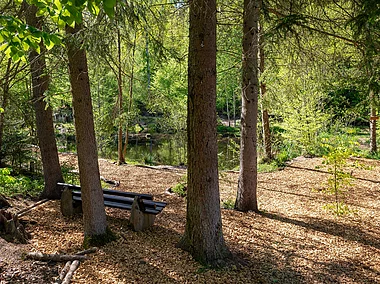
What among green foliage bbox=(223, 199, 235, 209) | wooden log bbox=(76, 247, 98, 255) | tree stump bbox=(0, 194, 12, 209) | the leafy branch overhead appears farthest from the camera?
green foliage bbox=(223, 199, 235, 209)

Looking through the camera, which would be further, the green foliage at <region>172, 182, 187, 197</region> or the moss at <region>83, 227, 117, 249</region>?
the green foliage at <region>172, 182, 187, 197</region>

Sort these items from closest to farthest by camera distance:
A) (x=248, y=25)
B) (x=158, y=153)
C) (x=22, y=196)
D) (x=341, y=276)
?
(x=341, y=276)
(x=248, y=25)
(x=22, y=196)
(x=158, y=153)

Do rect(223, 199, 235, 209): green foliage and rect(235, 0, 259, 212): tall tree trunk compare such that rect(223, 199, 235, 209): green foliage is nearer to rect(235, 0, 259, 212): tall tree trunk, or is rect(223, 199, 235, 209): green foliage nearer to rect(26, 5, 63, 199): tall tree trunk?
rect(235, 0, 259, 212): tall tree trunk

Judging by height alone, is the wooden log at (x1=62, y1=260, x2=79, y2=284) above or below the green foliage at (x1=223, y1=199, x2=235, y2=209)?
above

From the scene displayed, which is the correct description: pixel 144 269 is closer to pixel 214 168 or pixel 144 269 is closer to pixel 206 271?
pixel 206 271

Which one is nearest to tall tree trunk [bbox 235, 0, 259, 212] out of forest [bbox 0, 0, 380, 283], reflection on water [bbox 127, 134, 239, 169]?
forest [bbox 0, 0, 380, 283]

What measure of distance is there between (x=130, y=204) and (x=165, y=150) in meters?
15.1

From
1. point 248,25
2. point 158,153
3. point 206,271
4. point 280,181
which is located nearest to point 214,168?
point 206,271

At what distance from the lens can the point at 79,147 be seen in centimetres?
393

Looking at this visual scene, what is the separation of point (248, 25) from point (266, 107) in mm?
3915

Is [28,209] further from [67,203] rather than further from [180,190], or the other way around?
[180,190]

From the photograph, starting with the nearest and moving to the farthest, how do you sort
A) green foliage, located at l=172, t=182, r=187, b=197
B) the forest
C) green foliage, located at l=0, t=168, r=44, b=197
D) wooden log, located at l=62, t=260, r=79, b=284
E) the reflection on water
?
wooden log, located at l=62, t=260, r=79, b=284
the forest
green foliage, located at l=0, t=168, r=44, b=197
green foliage, located at l=172, t=182, r=187, b=197
the reflection on water

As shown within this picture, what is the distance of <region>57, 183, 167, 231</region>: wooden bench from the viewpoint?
4.68m

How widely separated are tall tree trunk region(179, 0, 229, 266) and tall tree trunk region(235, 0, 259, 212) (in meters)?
1.76
